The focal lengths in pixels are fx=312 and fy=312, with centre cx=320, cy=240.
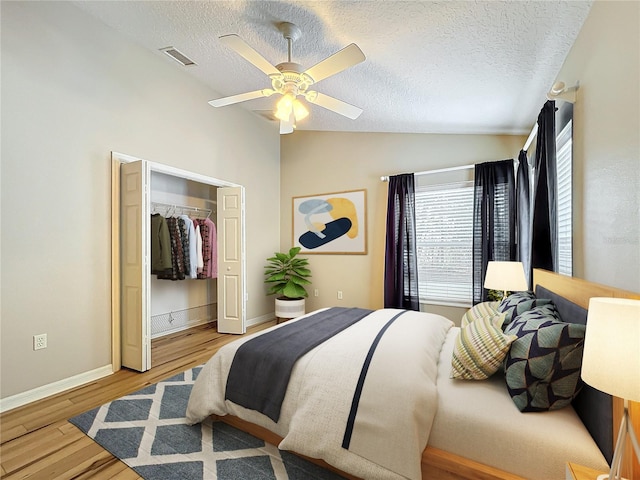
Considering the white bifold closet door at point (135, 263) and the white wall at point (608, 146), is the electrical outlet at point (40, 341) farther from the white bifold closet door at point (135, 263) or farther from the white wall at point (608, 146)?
the white wall at point (608, 146)

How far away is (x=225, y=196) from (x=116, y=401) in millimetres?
2605

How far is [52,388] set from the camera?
8.16ft

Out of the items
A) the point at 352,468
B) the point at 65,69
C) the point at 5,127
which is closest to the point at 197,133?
the point at 65,69

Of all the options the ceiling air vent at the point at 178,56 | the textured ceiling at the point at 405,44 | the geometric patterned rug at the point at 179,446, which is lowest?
the geometric patterned rug at the point at 179,446

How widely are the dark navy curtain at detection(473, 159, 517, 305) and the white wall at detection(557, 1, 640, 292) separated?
144 centimetres

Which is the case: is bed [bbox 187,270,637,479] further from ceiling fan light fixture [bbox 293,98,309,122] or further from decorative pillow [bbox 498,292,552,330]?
ceiling fan light fixture [bbox 293,98,309,122]

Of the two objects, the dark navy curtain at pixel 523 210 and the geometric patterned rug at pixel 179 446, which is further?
the dark navy curtain at pixel 523 210

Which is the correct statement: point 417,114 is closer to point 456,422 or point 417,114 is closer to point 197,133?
point 197,133

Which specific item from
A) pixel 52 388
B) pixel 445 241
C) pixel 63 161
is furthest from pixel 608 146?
pixel 52 388

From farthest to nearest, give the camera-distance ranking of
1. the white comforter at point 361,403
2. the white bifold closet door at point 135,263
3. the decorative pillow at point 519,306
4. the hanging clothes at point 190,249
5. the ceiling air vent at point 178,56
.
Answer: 1. the hanging clothes at point 190,249
2. the ceiling air vent at point 178,56
3. the white bifold closet door at point 135,263
4. the decorative pillow at point 519,306
5. the white comforter at point 361,403

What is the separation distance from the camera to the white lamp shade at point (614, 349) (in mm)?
826

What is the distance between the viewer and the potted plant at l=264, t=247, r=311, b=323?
15.1ft

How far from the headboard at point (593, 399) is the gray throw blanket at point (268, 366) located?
1303 mm

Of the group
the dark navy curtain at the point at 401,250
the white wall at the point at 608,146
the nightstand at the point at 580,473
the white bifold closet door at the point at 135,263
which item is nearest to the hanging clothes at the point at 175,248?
the white bifold closet door at the point at 135,263
